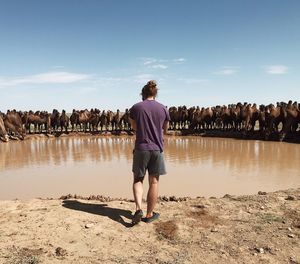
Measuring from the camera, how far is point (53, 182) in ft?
33.6

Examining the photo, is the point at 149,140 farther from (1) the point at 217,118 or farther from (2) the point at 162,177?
(1) the point at 217,118

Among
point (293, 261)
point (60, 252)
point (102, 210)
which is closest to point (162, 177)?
point (102, 210)

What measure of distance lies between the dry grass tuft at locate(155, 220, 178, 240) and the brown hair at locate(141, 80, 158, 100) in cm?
187

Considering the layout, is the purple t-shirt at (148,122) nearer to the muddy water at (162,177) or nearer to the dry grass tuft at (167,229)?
the dry grass tuft at (167,229)

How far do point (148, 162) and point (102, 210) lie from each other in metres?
1.20

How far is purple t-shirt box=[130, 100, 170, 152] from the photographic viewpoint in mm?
5352

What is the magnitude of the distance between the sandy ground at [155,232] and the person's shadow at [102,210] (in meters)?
0.01

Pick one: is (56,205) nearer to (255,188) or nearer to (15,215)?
(15,215)

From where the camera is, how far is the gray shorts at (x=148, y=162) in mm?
Result: 5340

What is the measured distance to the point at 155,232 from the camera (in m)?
5.02

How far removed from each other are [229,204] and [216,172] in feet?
17.2

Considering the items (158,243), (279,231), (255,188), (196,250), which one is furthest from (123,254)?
(255,188)

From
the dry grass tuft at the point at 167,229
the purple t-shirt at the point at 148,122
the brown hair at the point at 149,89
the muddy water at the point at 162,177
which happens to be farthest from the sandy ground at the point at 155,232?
the muddy water at the point at 162,177

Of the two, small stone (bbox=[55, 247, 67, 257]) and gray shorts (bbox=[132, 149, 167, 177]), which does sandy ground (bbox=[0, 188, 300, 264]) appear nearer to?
small stone (bbox=[55, 247, 67, 257])
